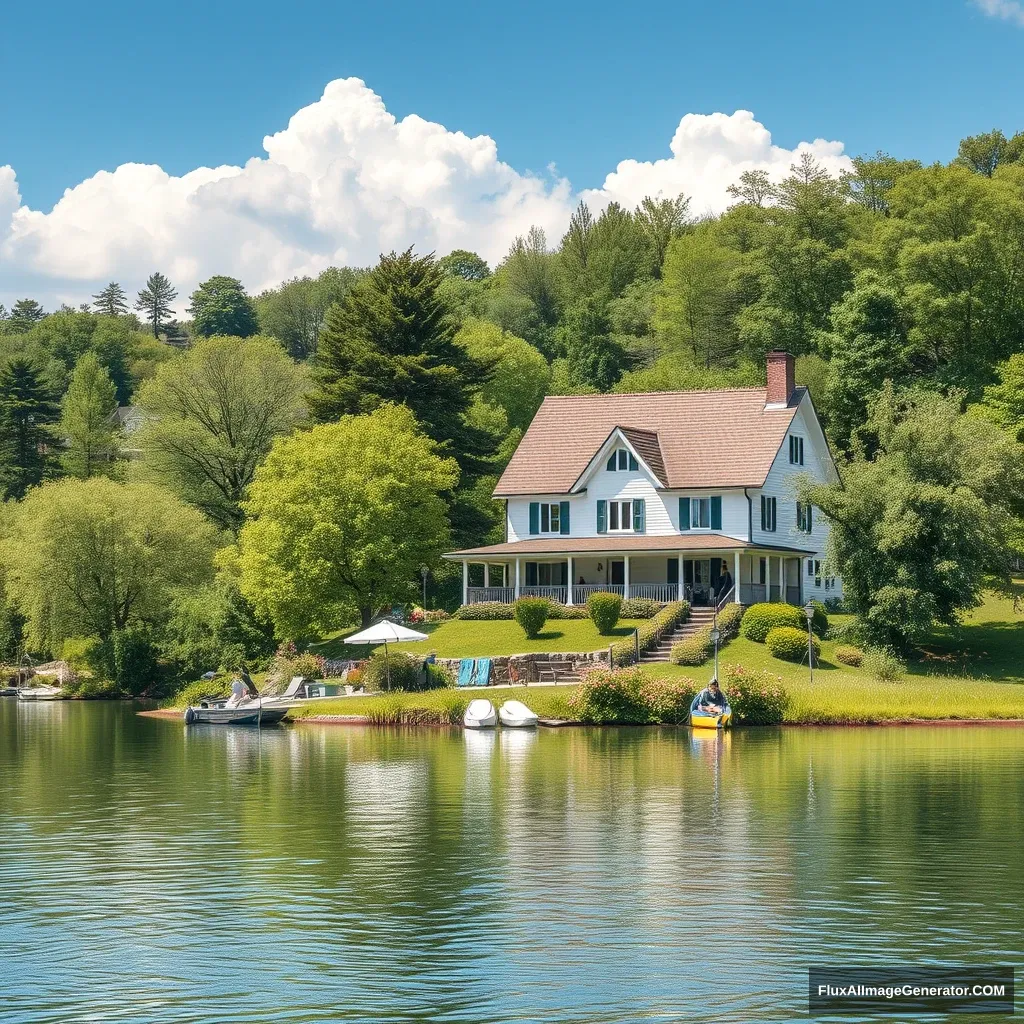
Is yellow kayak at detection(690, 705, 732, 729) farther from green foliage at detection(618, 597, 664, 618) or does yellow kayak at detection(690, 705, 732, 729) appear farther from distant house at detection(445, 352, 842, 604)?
distant house at detection(445, 352, 842, 604)

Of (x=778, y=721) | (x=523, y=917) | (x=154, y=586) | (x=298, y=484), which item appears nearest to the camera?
(x=523, y=917)

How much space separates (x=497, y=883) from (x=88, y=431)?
88.3 metres

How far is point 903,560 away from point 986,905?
38.4 meters

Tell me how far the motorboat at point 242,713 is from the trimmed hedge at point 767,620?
17.6m

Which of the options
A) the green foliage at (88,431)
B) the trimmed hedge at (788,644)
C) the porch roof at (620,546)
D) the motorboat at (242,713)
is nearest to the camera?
the motorboat at (242,713)

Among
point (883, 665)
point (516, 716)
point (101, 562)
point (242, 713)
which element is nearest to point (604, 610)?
point (883, 665)

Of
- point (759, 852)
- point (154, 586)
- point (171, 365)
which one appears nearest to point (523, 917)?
point (759, 852)

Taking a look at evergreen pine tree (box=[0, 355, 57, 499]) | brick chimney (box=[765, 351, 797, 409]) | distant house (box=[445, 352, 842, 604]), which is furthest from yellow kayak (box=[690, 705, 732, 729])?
evergreen pine tree (box=[0, 355, 57, 499])

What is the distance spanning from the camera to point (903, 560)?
56125 millimetres

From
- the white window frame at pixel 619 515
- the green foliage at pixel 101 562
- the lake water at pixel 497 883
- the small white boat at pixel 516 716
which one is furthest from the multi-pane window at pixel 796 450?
the lake water at pixel 497 883

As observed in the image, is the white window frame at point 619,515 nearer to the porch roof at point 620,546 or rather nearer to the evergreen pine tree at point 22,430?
the porch roof at point 620,546

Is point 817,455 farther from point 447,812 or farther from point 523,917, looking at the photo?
point 523,917

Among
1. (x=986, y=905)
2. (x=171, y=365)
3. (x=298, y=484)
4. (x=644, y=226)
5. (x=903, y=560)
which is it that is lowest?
(x=986, y=905)

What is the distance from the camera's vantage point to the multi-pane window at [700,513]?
67875 mm
